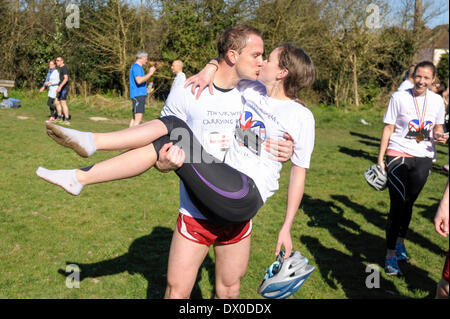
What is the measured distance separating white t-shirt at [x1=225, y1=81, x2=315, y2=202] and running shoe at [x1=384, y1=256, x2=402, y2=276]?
2377 mm

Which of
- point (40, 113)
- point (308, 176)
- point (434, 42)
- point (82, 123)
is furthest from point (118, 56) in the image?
point (434, 42)

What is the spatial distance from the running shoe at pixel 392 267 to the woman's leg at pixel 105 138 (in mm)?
3175

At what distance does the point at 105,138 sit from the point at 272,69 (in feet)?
3.58

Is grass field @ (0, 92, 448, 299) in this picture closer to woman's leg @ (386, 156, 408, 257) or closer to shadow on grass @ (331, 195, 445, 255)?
shadow on grass @ (331, 195, 445, 255)

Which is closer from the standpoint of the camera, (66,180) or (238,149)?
(66,180)

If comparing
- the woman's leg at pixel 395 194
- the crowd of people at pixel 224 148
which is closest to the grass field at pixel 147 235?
the woman's leg at pixel 395 194

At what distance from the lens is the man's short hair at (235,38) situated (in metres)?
2.69

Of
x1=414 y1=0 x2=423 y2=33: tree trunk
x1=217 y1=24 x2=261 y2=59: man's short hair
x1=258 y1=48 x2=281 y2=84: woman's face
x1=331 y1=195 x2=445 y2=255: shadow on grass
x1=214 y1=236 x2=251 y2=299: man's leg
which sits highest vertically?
x1=414 y1=0 x2=423 y2=33: tree trunk

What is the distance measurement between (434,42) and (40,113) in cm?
1860

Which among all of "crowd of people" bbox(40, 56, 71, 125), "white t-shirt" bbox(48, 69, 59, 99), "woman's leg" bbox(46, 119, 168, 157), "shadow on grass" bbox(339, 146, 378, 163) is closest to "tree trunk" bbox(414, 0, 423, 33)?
"shadow on grass" bbox(339, 146, 378, 163)

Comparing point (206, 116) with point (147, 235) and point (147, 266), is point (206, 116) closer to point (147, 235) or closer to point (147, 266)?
point (147, 266)

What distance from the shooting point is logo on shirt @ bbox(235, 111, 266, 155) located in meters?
2.70

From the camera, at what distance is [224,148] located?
9.18ft

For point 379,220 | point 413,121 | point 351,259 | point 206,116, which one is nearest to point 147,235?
point 351,259
